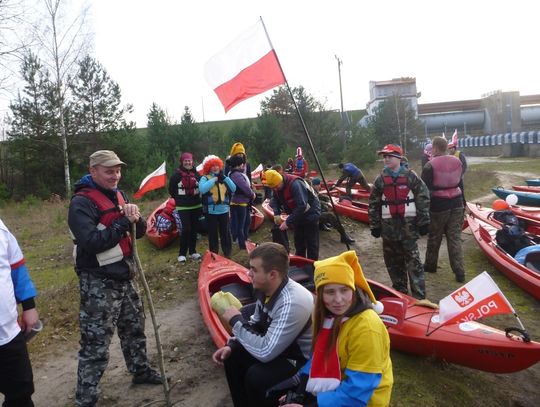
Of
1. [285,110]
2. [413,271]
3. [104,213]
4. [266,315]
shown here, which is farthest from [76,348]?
[285,110]

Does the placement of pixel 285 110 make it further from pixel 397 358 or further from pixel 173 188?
pixel 397 358

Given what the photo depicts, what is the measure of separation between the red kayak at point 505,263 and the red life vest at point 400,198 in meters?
1.96

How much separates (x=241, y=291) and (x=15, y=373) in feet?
9.63

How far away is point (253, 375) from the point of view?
263 centimetres

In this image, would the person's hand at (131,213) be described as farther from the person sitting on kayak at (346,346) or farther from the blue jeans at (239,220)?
the blue jeans at (239,220)

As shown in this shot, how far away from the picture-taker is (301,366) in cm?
270

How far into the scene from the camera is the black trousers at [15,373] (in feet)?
7.96

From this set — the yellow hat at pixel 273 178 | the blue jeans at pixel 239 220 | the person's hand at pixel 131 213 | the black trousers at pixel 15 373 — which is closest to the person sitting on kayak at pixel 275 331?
the person's hand at pixel 131 213

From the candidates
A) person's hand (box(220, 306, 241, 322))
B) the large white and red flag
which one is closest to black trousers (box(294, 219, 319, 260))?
the large white and red flag

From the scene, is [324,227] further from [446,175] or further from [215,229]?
[446,175]

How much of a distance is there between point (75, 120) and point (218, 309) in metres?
20.7

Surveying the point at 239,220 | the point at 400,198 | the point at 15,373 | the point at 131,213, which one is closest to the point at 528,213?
the point at 400,198

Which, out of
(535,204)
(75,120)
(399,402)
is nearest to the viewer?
(399,402)

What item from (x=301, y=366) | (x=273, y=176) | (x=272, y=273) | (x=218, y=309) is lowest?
(x=301, y=366)
